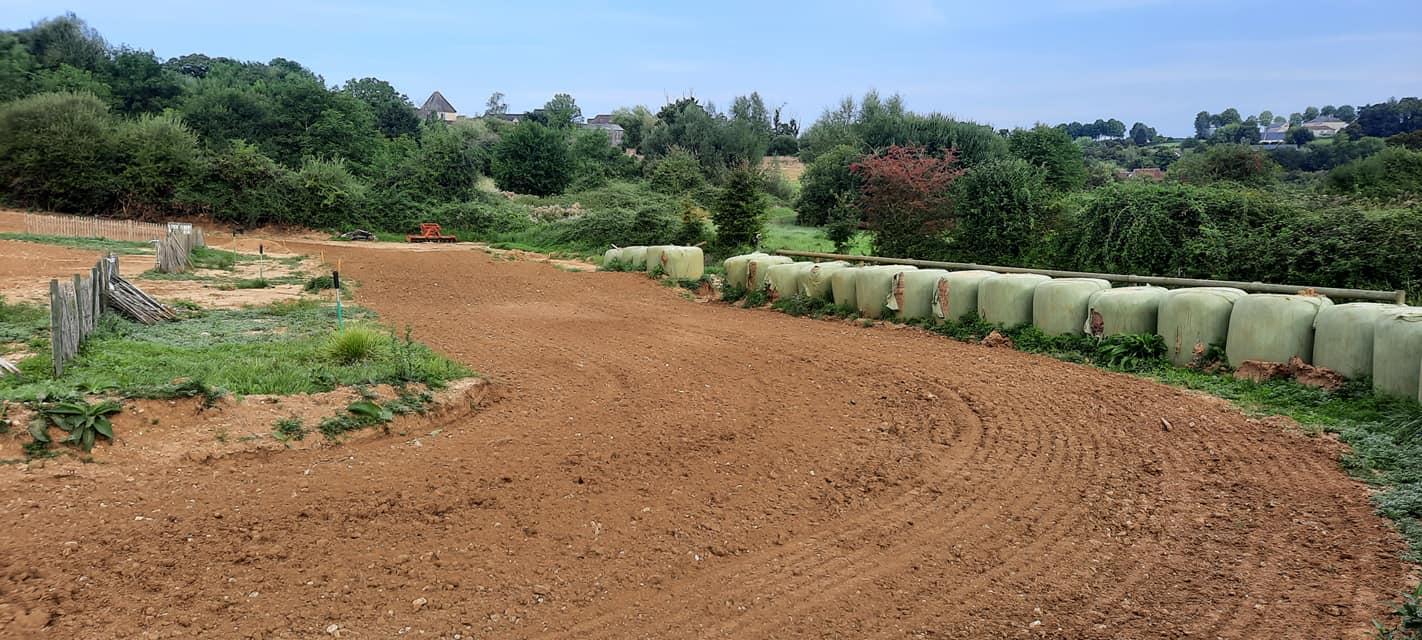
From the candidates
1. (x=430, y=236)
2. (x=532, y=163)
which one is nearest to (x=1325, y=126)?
(x=532, y=163)

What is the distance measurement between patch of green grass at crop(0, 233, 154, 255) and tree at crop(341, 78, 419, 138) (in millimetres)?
43202

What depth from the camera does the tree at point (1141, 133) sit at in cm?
10911

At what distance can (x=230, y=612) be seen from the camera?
14.6 feet

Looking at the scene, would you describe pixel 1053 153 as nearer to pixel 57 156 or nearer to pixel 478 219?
pixel 478 219

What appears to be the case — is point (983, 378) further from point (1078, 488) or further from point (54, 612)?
point (54, 612)

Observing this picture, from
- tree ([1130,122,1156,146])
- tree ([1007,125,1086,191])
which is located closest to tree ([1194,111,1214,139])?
tree ([1130,122,1156,146])

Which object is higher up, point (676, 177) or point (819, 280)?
point (676, 177)

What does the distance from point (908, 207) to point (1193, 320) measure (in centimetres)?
954

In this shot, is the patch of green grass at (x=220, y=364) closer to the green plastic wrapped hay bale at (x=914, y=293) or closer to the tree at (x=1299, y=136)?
the green plastic wrapped hay bale at (x=914, y=293)

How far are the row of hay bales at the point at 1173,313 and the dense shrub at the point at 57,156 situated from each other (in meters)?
32.8

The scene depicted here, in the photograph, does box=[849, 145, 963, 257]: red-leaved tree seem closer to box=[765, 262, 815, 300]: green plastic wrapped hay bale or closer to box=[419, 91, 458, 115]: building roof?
box=[765, 262, 815, 300]: green plastic wrapped hay bale

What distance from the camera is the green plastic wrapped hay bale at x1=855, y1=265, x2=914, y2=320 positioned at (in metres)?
13.6

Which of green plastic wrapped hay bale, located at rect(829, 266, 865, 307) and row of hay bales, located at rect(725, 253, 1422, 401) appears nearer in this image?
row of hay bales, located at rect(725, 253, 1422, 401)

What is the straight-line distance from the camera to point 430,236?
33.0 metres
